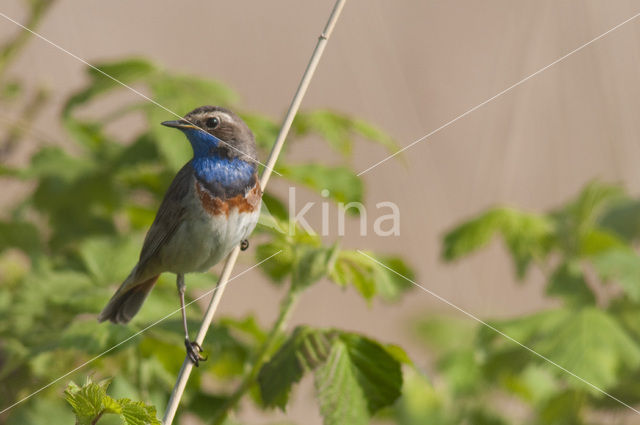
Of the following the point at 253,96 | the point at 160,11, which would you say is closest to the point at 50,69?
the point at 160,11

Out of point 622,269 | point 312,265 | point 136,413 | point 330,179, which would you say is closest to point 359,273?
point 312,265

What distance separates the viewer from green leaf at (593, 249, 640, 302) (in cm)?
227

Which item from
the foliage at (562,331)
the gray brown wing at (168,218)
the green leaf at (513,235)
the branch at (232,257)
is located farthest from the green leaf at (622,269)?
the gray brown wing at (168,218)

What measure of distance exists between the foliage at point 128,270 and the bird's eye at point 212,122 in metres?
0.20

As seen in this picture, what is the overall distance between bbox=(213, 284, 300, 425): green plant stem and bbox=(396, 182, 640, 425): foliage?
2.50 feet

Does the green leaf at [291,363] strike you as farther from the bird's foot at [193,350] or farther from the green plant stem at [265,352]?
the bird's foot at [193,350]

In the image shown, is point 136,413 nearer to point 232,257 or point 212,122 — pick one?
point 232,257

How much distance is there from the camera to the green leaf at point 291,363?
1611 mm

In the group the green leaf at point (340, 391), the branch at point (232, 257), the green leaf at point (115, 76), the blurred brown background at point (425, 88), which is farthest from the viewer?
the blurred brown background at point (425, 88)

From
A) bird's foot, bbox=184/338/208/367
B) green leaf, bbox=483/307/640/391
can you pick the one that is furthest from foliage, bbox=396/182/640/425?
bird's foot, bbox=184/338/208/367

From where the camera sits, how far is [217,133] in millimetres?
1344

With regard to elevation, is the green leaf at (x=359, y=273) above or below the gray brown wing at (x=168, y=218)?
below

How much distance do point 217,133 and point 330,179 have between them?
Answer: 31.4 inches

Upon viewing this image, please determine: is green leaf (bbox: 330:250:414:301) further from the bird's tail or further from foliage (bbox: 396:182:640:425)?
foliage (bbox: 396:182:640:425)
